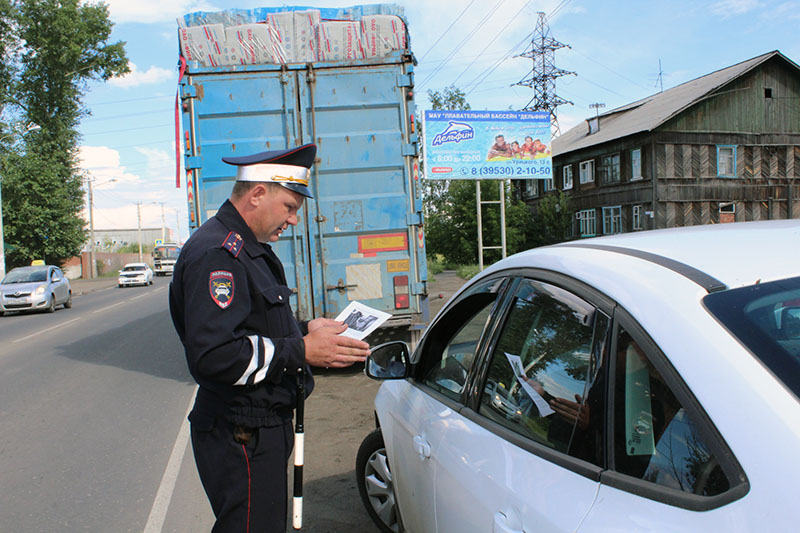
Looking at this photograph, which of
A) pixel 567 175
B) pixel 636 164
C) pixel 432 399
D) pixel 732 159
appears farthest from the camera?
pixel 567 175

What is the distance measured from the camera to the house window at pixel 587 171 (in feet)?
114

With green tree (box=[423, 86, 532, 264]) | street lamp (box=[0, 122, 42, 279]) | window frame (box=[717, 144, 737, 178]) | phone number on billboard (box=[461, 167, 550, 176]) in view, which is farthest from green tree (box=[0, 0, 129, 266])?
window frame (box=[717, 144, 737, 178])

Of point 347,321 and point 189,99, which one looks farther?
point 189,99

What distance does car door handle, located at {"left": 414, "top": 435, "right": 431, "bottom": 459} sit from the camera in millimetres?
2295

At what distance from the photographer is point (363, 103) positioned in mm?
7191

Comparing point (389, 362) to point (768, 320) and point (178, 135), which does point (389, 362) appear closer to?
point (768, 320)

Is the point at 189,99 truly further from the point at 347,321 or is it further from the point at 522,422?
the point at 522,422

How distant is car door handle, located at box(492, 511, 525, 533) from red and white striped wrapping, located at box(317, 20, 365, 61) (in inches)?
253

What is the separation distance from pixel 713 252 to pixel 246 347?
1.45m

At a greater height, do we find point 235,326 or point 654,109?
point 654,109

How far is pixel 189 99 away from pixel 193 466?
4231 millimetres

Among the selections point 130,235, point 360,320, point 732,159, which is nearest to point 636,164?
point 732,159

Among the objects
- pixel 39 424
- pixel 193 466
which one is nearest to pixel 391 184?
pixel 193 466

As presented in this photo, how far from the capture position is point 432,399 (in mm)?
2492
